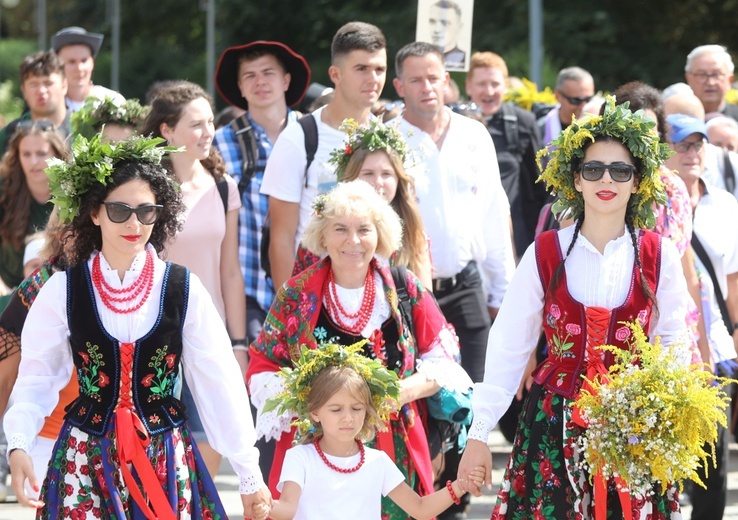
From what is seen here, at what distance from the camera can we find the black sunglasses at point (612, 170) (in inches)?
207

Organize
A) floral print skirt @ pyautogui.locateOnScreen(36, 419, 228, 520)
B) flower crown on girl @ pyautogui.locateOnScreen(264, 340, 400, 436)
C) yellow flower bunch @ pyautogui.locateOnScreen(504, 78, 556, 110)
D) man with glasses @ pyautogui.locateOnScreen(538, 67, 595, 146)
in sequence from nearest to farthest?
floral print skirt @ pyautogui.locateOnScreen(36, 419, 228, 520), flower crown on girl @ pyautogui.locateOnScreen(264, 340, 400, 436), man with glasses @ pyautogui.locateOnScreen(538, 67, 595, 146), yellow flower bunch @ pyautogui.locateOnScreen(504, 78, 556, 110)

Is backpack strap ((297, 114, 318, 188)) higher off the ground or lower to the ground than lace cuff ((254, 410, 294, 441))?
higher

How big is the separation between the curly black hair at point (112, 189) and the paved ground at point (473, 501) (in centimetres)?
292

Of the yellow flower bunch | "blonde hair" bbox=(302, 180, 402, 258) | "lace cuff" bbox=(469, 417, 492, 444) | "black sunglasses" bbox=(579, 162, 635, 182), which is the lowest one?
"lace cuff" bbox=(469, 417, 492, 444)

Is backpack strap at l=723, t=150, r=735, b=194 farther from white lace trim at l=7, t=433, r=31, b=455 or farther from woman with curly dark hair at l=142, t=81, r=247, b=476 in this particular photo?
white lace trim at l=7, t=433, r=31, b=455

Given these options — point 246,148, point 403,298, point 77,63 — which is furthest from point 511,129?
point 403,298

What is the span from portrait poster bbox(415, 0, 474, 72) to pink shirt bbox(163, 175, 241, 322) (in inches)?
114

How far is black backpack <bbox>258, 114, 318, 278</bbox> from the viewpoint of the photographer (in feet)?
24.0

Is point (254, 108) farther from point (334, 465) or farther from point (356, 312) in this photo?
point (334, 465)

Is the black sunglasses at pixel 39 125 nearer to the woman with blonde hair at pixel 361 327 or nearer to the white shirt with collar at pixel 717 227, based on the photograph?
the woman with blonde hair at pixel 361 327

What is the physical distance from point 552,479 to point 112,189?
1.98 metres

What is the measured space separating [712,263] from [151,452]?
3.64 m

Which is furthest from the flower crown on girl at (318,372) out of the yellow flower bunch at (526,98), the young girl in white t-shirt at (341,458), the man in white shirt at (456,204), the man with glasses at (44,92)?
the yellow flower bunch at (526,98)

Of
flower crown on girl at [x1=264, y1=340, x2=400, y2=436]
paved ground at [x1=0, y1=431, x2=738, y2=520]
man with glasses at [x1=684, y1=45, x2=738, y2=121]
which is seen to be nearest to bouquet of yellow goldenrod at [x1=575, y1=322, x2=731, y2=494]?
flower crown on girl at [x1=264, y1=340, x2=400, y2=436]
